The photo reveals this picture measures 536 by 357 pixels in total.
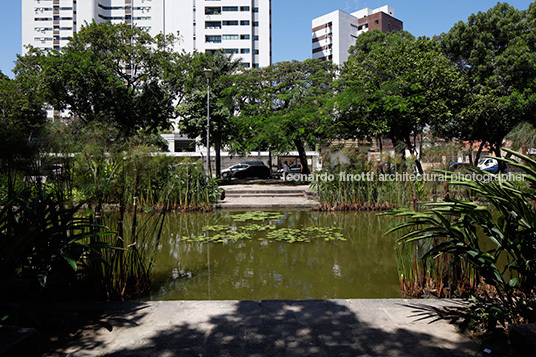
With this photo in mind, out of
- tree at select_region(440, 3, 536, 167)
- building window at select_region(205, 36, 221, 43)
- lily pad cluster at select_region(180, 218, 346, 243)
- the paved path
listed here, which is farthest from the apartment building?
lily pad cluster at select_region(180, 218, 346, 243)

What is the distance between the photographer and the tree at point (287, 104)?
58.4ft

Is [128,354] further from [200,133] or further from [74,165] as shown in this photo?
[200,133]

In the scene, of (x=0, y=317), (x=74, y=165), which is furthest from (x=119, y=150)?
(x=0, y=317)

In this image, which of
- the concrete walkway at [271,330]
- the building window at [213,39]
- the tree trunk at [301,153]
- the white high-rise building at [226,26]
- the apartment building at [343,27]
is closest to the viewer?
the concrete walkway at [271,330]

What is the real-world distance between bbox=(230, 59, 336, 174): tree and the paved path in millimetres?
3579

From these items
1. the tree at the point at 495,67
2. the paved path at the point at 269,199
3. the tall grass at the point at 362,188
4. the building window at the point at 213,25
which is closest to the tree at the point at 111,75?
the paved path at the point at 269,199

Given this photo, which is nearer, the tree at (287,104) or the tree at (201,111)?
the tree at (287,104)

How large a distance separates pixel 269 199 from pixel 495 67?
13301 millimetres

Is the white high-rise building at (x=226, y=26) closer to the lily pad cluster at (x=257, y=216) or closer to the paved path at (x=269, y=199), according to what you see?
the paved path at (x=269, y=199)

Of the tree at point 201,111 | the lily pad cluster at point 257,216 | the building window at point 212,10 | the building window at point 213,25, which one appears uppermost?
the building window at point 212,10

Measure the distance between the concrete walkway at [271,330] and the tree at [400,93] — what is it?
45.6ft

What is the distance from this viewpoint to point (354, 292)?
4.39 meters

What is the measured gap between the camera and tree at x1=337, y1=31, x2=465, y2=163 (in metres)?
16.5

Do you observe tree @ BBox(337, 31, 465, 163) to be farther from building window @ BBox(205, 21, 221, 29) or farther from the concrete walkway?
building window @ BBox(205, 21, 221, 29)
